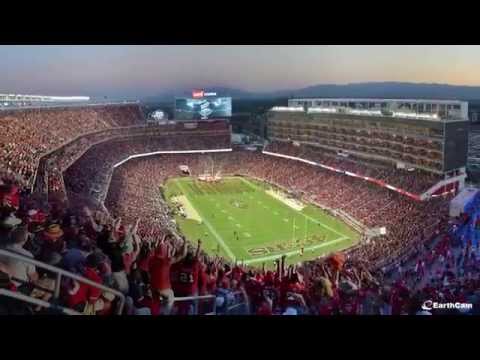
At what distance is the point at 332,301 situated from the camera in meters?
6.05

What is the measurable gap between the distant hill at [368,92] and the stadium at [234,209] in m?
0.10

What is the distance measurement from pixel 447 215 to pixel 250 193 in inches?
97.6

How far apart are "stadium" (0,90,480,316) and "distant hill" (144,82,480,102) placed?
10 centimetres

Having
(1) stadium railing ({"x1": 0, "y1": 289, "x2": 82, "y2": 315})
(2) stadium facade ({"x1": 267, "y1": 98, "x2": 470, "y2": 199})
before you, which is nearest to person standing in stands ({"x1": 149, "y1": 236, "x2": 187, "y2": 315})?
(1) stadium railing ({"x1": 0, "y1": 289, "x2": 82, "y2": 315})

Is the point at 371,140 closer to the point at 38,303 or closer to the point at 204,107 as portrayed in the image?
the point at 204,107

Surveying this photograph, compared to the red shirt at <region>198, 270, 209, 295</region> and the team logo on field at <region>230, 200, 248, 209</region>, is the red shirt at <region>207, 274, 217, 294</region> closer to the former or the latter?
the red shirt at <region>198, 270, 209, 295</region>

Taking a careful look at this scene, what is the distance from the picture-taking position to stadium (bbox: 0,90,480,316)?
5.88m

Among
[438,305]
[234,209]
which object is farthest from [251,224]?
[438,305]

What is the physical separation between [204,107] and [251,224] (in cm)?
159

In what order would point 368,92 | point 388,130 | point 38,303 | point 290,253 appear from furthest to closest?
point 388,130, point 368,92, point 290,253, point 38,303

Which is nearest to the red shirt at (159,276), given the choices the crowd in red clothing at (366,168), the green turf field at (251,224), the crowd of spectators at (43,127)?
the green turf field at (251,224)

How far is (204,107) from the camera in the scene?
6.65 metres
